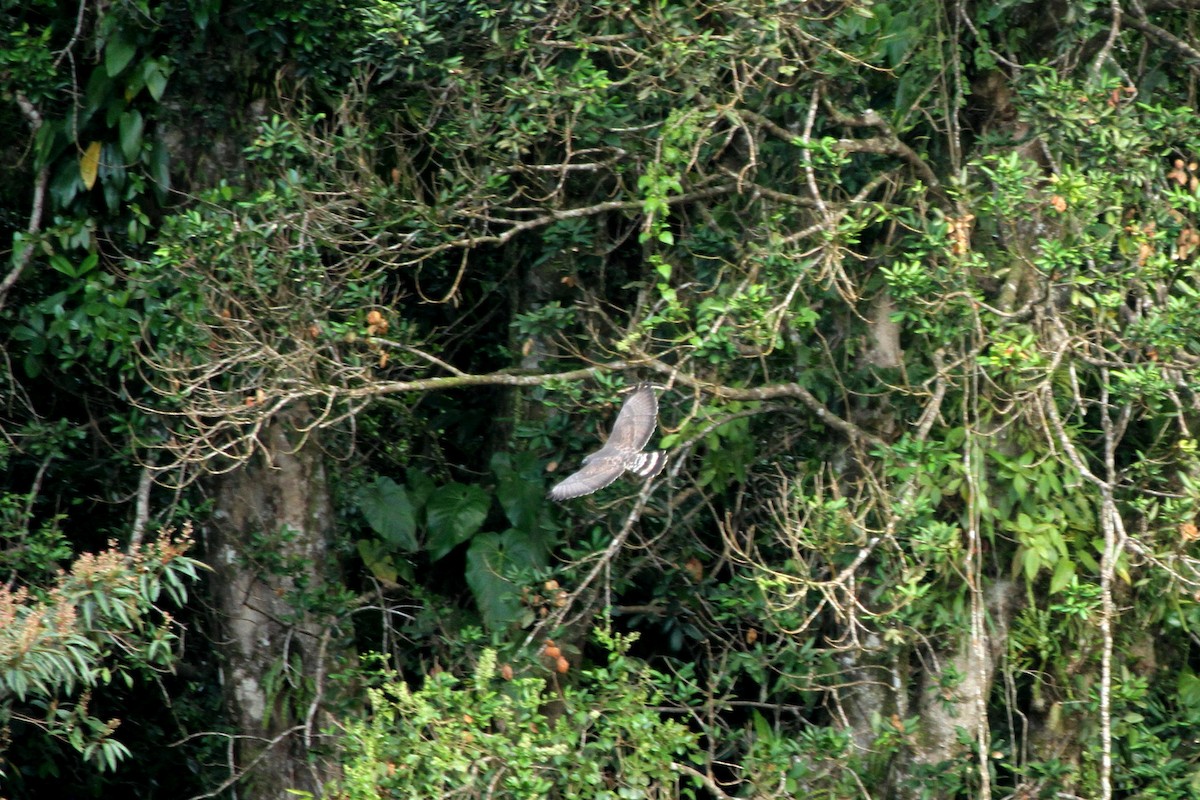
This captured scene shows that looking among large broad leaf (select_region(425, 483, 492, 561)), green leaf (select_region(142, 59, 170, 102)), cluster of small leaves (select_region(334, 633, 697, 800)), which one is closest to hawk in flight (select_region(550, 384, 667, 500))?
cluster of small leaves (select_region(334, 633, 697, 800))

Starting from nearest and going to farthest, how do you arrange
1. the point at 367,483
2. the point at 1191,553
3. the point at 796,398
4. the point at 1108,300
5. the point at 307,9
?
the point at 1108,300 < the point at 1191,553 < the point at 796,398 < the point at 307,9 < the point at 367,483

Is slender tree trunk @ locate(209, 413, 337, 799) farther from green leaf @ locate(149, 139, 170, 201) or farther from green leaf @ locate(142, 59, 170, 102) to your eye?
green leaf @ locate(142, 59, 170, 102)

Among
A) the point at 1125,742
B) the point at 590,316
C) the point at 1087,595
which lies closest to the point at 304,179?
the point at 590,316

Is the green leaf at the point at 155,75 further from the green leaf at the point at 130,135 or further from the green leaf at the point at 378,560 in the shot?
the green leaf at the point at 378,560

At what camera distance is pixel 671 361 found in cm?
550

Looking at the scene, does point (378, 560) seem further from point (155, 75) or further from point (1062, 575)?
point (1062, 575)

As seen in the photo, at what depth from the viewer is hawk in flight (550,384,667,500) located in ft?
15.4

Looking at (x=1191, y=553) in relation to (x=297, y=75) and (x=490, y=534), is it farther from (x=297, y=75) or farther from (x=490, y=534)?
(x=297, y=75)

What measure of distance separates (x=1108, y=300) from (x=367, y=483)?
298 cm

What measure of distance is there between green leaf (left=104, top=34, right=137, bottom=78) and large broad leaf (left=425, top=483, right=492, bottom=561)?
6.49 feet

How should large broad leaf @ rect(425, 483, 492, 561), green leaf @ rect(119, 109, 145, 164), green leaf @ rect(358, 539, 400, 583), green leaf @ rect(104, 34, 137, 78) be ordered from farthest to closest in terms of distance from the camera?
green leaf @ rect(358, 539, 400, 583) → large broad leaf @ rect(425, 483, 492, 561) → green leaf @ rect(119, 109, 145, 164) → green leaf @ rect(104, 34, 137, 78)

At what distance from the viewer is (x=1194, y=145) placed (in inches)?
193

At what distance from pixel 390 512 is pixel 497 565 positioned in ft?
1.78

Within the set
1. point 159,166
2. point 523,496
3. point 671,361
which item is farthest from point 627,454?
point 159,166
